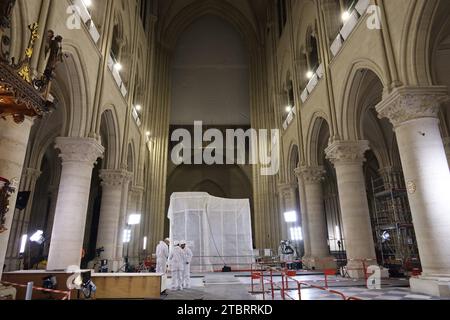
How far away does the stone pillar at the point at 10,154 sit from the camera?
5.30 metres

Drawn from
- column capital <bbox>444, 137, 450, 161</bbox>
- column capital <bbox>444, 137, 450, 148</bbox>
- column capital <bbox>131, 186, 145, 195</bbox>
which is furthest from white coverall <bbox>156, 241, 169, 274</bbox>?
column capital <bbox>444, 137, 450, 148</bbox>

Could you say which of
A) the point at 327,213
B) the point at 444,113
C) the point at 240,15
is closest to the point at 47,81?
the point at 444,113

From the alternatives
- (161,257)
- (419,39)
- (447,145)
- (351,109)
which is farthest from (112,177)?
(447,145)

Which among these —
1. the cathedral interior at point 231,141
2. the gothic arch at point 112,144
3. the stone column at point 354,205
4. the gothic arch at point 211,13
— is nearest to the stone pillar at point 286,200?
the cathedral interior at point 231,141

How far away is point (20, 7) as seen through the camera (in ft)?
19.8

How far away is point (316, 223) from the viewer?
14.1m

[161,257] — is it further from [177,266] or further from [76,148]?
[76,148]

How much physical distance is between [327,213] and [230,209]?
12.7m

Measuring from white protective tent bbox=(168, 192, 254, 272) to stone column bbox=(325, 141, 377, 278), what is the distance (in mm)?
5805

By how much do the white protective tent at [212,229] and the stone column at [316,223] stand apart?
119 inches

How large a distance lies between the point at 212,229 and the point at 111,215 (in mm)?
4768

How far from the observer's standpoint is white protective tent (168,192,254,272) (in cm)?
1427

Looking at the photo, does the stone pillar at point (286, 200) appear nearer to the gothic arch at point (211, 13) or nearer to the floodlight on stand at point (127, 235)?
the floodlight on stand at point (127, 235)

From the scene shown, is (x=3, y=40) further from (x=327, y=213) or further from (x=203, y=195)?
(x=327, y=213)
